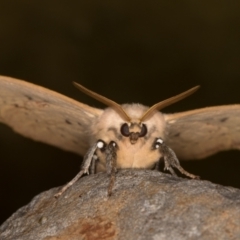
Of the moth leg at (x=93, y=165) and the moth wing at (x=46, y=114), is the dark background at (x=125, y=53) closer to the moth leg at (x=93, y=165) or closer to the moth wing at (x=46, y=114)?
the moth wing at (x=46, y=114)

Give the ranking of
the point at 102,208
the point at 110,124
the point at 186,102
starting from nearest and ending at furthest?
the point at 102,208, the point at 110,124, the point at 186,102

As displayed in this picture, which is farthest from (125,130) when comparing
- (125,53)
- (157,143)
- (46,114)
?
(125,53)

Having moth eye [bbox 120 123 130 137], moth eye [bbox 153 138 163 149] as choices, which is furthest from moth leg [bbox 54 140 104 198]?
moth eye [bbox 153 138 163 149]

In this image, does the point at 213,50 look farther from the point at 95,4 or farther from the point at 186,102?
the point at 95,4

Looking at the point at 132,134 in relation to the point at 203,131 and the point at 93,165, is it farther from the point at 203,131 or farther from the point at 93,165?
the point at 203,131

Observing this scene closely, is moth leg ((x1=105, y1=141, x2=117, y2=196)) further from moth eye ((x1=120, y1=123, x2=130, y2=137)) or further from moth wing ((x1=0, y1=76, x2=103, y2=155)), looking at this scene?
moth wing ((x1=0, y1=76, x2=103, y2=155))

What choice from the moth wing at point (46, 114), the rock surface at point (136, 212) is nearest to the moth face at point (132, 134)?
the moth wing at point (46, 114)

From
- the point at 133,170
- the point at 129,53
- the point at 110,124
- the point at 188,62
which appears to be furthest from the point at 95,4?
the point at 133,170
